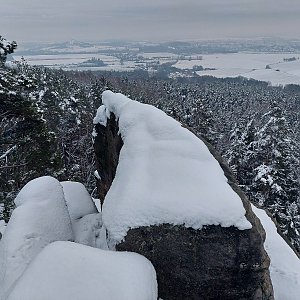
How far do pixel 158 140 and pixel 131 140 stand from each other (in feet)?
2.45

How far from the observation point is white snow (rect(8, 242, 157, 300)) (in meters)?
6.12

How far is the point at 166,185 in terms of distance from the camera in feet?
25.8

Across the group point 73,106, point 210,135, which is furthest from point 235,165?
point 73,106

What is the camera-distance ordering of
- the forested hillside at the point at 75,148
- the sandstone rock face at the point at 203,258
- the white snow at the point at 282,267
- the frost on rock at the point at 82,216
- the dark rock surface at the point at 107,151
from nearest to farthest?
the sandstone rock face at the point at 203,258 < the frost on rock at the point at 82,216 < the white snow at the point at 282,267 < the dark rock surface at the point at 107,151 < the forested hillside at the point at 75,148

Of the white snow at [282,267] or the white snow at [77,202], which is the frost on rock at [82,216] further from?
the white snow at [282,267]

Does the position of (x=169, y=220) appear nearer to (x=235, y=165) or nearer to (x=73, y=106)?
(x=235, y=165)

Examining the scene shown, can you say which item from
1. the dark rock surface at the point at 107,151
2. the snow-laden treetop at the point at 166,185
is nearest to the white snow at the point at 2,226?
the dark rock surface at the point at 107,151

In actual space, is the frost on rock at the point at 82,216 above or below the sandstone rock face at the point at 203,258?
below

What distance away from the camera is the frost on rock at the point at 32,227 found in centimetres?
780

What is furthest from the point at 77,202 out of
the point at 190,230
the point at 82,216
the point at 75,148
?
the point at 75,148

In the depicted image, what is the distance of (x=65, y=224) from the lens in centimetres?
942

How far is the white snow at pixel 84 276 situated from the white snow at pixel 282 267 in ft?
15.6

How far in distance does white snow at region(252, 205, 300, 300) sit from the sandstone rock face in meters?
3.00

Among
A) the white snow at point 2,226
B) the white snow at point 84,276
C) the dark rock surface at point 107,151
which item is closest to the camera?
the white snow at point 84,276
